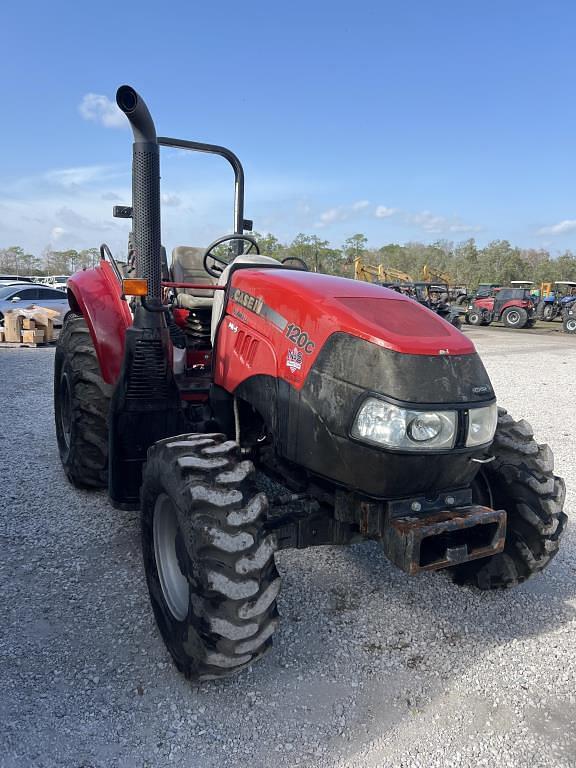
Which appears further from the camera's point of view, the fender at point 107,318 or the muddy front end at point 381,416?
the fender at point 107,318

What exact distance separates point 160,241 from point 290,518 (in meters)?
1.43

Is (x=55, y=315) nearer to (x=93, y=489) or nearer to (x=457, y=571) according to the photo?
(x=93, y=489)

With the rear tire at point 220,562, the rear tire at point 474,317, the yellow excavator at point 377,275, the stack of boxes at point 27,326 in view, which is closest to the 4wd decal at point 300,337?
the rear tire at point 220,562

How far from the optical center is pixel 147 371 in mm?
2980

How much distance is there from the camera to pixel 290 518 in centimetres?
250

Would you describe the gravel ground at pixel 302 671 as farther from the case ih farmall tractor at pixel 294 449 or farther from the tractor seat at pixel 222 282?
the tractor seat at pixel 222 282

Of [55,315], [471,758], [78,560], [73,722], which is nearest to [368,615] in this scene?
[471,758]

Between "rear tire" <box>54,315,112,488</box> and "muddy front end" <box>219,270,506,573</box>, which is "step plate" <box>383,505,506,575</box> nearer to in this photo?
"muddy front end" <box>219,270,506,573</box>

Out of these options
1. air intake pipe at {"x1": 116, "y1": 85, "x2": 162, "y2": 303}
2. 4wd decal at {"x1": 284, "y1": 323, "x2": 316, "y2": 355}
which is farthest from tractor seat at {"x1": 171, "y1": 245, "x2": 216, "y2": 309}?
4wd decal at {"x1": 284, "y1": 323, "x2": 316, "y2": 355}

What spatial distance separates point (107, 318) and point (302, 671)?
2.32 m

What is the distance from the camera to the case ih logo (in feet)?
7.63

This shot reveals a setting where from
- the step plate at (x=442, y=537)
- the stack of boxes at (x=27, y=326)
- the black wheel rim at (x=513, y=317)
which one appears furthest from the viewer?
the black wheel rim at (x=513, y=317)

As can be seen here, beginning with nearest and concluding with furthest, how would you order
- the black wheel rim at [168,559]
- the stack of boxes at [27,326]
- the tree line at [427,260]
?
1. the black wheel rim at [168,559]
2. the stack of boxes at [27,326]
3. the tree line at [427,260]

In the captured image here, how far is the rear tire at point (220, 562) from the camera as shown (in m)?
2.07
